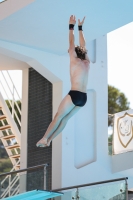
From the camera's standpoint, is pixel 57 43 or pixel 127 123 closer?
pixel 57 43

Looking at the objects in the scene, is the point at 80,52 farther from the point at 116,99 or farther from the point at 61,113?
the point at 116,99

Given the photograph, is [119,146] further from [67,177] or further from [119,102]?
[119,102]

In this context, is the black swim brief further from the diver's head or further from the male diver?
the diver's head

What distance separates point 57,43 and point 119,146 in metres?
2.68

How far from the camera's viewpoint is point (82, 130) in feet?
39.3

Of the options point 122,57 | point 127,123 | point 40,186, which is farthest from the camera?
point 122,57

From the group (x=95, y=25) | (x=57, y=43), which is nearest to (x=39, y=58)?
(x=57, y=43)

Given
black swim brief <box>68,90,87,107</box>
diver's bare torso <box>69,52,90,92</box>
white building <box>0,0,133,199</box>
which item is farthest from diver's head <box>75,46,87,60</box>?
white building <box>0,0,133,199</box>

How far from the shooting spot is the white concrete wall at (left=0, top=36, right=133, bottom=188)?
1123 cm

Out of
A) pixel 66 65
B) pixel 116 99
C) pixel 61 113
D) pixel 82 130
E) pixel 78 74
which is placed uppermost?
pixel 116 99

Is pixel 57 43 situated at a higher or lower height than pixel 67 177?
higher

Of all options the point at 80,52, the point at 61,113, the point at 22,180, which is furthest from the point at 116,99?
the point at 61,113

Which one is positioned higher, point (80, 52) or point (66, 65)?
point (66, 65)

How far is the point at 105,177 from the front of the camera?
1204cm
